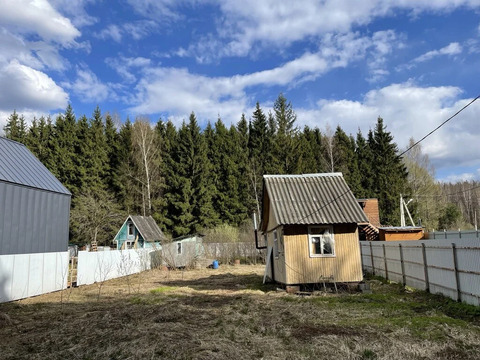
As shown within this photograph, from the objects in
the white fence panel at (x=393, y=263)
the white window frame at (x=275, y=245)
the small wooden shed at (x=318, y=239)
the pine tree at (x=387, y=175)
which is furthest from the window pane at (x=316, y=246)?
the pine tree at (x=387, y=175)

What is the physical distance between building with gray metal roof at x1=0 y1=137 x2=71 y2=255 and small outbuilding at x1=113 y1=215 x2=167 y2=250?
1508cm

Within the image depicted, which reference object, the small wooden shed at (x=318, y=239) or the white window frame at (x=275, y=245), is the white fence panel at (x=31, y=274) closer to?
the white window frame at (x=275, y=245)

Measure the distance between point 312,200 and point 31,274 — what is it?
11.6m

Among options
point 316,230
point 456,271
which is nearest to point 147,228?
point 316,230

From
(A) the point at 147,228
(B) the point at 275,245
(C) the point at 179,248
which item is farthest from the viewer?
(A) the point at 147,228

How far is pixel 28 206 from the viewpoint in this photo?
580 inches

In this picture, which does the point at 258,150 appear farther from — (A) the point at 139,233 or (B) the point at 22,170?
(B) the point at 22,170

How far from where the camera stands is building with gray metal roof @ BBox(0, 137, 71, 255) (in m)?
13.6

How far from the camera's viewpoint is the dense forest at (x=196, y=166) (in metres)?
39.4

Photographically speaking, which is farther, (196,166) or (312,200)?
(196,166)

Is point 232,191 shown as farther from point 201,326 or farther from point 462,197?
point 462,197

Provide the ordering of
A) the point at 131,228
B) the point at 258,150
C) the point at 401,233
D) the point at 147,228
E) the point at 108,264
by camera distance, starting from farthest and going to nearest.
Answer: the point at 258,150
the point at 131,228
the point at 147,228
the point at 401,233
the point at 108,264

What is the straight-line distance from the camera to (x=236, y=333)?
23.5 ft

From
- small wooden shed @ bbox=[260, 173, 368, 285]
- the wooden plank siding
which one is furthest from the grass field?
small wooden shed @ bbox=[260, 173, 368, 285]
